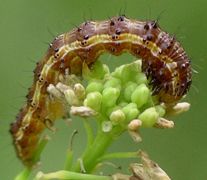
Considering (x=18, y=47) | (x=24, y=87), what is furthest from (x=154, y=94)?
(x=18, y=47)

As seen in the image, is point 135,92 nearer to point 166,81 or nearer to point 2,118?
point 166,81

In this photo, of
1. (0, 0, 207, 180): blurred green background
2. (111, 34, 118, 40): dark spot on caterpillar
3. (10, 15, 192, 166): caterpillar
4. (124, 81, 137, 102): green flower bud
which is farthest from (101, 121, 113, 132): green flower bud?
(0, 0, 207, 180): blurred green background

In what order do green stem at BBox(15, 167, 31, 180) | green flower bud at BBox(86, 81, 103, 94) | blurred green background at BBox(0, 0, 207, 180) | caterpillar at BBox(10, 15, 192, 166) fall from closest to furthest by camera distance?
green flower bud at BBox(86, 81, 103, 94)
green stem at BBox(15, 167, 31, 180)
caterpillar at BBox(10, 15, 192, 166)
blurred green background at BBox(0, 0, 207, 180)

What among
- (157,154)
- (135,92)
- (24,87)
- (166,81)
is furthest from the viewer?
(157,154)

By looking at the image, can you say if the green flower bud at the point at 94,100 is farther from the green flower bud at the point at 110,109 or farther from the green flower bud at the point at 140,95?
the green flower bud at the point at 140,95

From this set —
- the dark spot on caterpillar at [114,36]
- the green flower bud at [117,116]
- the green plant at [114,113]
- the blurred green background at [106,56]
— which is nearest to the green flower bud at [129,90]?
the green plant at [114,113]

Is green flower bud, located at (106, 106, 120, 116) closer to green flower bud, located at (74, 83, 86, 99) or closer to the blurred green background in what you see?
green flower bud, located at (74, 83, 86, 99)

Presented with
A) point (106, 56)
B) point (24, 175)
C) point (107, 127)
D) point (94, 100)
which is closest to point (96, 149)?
point (107, 127)
